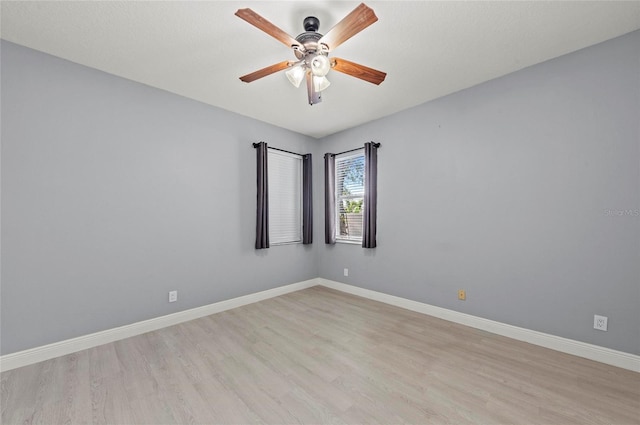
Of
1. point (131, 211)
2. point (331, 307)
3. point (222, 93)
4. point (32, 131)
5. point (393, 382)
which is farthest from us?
point (331, 307)

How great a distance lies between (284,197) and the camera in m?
4.32

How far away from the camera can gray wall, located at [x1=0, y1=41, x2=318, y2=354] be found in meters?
2.21

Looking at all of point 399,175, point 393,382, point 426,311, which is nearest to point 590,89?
point 399,175

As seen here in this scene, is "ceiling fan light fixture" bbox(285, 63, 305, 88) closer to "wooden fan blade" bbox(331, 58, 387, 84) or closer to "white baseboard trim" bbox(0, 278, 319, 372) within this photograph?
"wooden fan blade" bbox(331, 58, 387, 84)

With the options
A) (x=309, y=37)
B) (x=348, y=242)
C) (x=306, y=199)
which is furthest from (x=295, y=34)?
(x=348, y=242)

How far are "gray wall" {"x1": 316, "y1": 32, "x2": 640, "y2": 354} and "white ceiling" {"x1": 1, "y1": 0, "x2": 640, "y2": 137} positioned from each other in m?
0.30

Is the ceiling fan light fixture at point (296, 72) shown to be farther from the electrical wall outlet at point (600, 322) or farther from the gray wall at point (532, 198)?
the electrical wall outlet at point (600, 322)

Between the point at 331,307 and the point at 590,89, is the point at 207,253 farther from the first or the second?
the point at 590,89

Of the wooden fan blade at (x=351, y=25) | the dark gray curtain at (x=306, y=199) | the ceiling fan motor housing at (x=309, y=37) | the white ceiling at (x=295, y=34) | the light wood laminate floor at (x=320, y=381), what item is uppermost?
the white ceiling at (x=295, y=34)

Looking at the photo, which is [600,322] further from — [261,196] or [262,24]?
[261,196]

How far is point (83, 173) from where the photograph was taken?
8.16ft

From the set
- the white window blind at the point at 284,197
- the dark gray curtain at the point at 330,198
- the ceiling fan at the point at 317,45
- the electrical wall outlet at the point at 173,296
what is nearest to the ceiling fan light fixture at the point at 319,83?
the ceiling fan at the point at 317,45

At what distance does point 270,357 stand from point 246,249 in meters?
1.72

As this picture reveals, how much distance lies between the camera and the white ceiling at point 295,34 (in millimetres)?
1841
